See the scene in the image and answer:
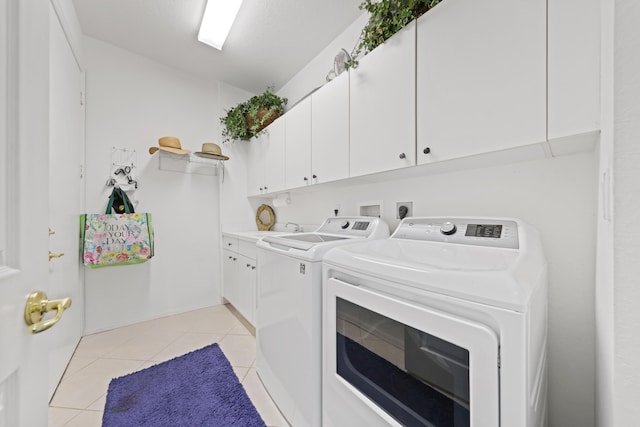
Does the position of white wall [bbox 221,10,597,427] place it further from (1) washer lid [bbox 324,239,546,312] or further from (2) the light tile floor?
(2) the light tile floor

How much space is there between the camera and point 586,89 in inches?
29.9

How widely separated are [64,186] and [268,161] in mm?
1522

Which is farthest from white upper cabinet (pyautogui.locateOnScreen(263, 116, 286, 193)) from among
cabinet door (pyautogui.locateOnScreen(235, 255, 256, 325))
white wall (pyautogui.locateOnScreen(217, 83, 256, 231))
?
cabinet door (pyautogui.locateOnScreen(235, 255, 256, 325))

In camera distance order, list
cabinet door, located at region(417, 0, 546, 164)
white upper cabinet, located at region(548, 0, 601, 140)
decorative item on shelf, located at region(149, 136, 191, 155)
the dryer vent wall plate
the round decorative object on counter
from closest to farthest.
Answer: white upper cabinet, located at region(548, 0, 601, 140) → cabinet door, located at region(417, 0, 546, 164) → the dryer vent wall plate → decorative item on shelf, located at region(149, 136, 191, 155) → the round decorative object on counter

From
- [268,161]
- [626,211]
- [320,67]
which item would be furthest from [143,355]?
[320,67]

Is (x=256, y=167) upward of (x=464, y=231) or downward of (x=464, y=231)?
upward

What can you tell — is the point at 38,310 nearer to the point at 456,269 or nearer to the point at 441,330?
the point at 441,330

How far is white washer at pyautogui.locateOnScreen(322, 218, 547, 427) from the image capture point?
1.80ft

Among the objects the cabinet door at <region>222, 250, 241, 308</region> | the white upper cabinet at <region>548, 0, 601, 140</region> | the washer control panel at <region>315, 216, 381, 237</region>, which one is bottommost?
the cabinet door at <region>222, 250, 241, 308</region>

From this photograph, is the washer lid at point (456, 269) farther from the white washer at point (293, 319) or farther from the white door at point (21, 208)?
the white door at point (21, 208)

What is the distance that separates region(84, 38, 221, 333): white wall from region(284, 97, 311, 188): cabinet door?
1207 millimetres

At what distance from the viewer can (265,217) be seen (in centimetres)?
307

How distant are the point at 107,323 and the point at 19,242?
2.53m

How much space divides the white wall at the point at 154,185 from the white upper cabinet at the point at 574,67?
Answer: 9.51ft
